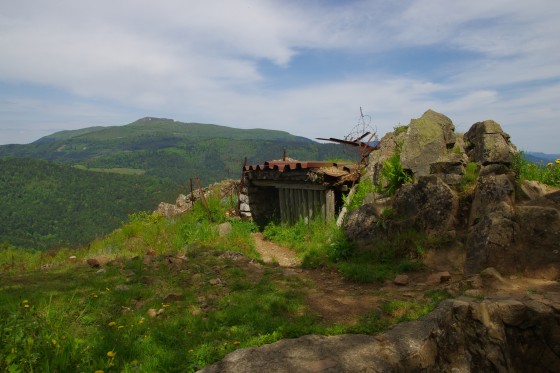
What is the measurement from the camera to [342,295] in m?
6.26

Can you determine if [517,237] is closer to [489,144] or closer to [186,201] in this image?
[489,144]

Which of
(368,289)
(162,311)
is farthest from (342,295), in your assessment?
(162,311)

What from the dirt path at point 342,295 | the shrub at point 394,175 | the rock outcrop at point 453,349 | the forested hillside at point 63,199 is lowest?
the forested hillside at point 63,199

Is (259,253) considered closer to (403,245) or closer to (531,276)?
(403,245)

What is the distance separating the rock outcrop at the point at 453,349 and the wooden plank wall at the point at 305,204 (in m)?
7.74

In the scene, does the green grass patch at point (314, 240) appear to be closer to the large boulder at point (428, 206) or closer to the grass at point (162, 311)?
the grass at point (162, 311)

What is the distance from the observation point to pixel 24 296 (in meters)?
5.94

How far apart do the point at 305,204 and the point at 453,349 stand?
9253mm

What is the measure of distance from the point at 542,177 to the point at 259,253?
747 centimetres

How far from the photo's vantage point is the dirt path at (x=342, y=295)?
5.32 m

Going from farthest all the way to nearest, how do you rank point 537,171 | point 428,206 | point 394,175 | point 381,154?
1. point 381,154
2. point 394,175
3. point 428,206
4. point 537,171

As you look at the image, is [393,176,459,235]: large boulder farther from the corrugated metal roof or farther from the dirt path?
the corrugated metal roof

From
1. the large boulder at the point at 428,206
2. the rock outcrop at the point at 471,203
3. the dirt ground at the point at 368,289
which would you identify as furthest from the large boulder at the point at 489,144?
the dirt ground at the point at 368,289

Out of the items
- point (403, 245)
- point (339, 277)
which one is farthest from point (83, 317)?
point (403, 245)
